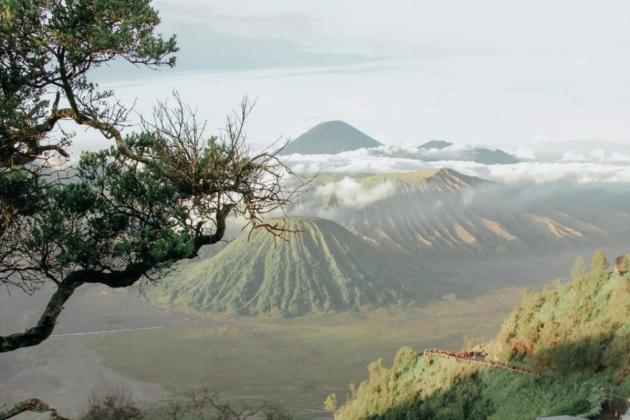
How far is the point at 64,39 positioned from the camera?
12.4m

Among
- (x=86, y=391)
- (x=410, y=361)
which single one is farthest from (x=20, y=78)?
(x=86, y=391)

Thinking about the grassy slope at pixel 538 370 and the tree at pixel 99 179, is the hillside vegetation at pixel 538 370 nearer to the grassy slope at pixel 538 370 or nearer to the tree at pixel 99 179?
the grassy slope at pixel 538 370

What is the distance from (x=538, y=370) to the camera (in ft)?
132

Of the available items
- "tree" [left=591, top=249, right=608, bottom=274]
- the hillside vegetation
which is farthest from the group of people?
"tree" [left=591, top=249, right=608, bottom=274]

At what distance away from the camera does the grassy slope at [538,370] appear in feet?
112

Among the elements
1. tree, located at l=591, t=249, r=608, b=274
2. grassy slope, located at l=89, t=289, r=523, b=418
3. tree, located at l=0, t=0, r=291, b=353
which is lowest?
grassy slope, located at l=89, t=289, r=523, b=418

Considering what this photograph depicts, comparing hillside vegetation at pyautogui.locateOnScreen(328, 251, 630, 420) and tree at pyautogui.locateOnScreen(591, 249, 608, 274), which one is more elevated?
tree at pyautogui.locateOnScreen(591, 249, 608, 274)

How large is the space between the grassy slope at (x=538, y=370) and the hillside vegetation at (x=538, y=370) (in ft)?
0.24

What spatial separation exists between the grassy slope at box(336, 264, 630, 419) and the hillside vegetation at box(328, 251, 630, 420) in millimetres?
72

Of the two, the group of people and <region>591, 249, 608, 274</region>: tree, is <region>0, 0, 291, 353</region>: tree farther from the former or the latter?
<region>591, 249, 608, 274</region>: tree

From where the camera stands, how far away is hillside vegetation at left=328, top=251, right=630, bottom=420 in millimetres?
33750

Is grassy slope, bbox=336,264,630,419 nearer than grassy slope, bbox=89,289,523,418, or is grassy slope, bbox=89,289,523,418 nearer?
grassy slope, bbox=336,264,630,419

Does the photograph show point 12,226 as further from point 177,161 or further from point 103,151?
point 177,161

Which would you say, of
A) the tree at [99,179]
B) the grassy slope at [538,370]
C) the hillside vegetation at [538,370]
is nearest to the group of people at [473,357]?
the hillside vegetation at [538,370]
